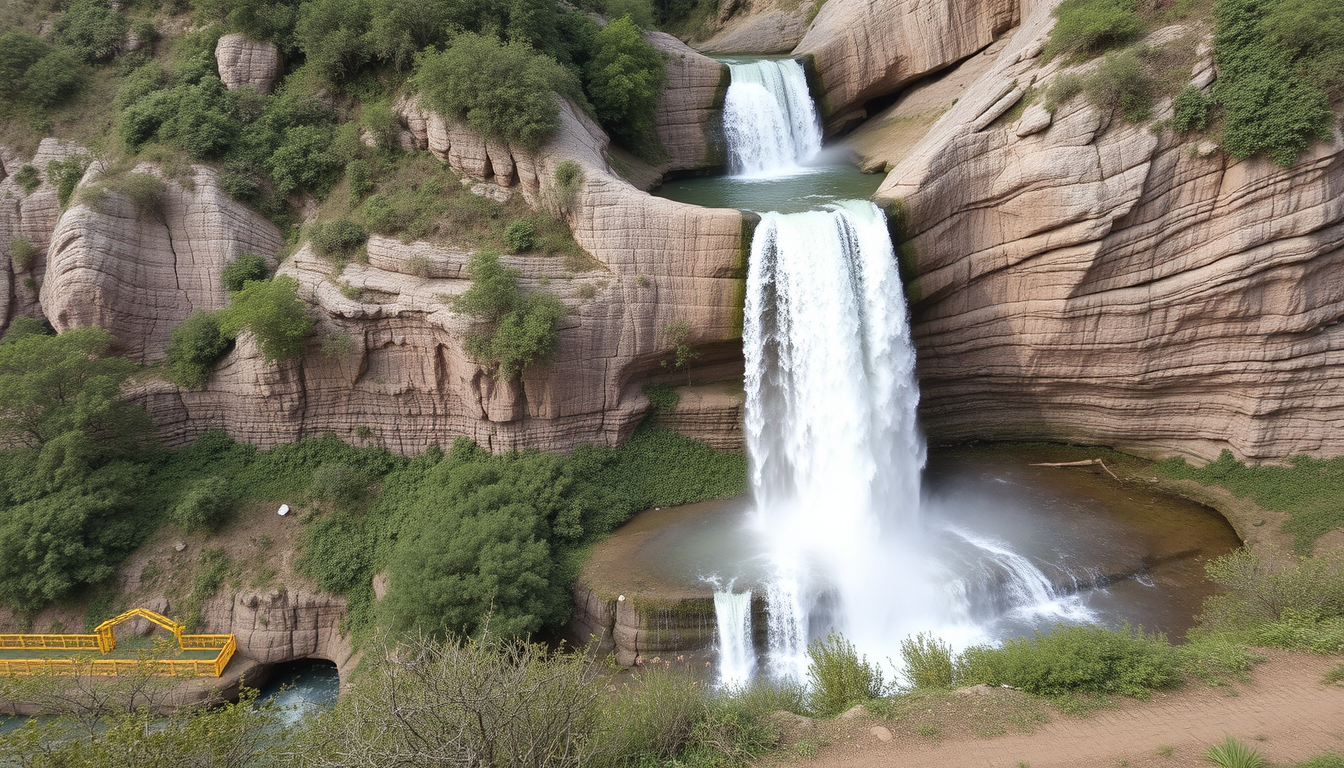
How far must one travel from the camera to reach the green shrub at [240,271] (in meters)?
19.9

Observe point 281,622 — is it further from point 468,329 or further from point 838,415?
point 838,415

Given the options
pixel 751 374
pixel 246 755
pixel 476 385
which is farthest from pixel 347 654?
pixel 751 374

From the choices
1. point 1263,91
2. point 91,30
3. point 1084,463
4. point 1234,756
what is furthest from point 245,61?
point 1084,463

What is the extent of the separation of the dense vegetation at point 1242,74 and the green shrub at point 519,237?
1384 centimetres

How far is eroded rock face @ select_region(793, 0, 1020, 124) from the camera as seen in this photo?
25438 millimetres

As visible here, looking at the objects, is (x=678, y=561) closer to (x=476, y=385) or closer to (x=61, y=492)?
(x=476, y=385)

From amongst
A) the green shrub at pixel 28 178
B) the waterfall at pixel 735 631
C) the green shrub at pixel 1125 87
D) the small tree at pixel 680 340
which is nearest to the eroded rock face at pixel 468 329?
the small tree at pixel 680 340

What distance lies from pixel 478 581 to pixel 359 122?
1570 centimetres

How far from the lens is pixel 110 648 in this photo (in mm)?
16062

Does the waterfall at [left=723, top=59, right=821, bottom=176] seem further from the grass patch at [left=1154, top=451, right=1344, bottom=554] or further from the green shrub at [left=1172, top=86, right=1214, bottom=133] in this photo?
the grass patch at [left=1154, top=451, right=1344, bottom=554]

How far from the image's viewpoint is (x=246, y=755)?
7.77 meters

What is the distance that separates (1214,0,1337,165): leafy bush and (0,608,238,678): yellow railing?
26.6 m

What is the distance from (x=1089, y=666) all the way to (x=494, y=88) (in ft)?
60.9

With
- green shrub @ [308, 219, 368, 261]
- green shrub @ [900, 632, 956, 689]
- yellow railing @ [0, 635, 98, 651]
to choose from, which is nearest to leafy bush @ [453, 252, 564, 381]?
green shrub @ [308, 219, 368, 261]
